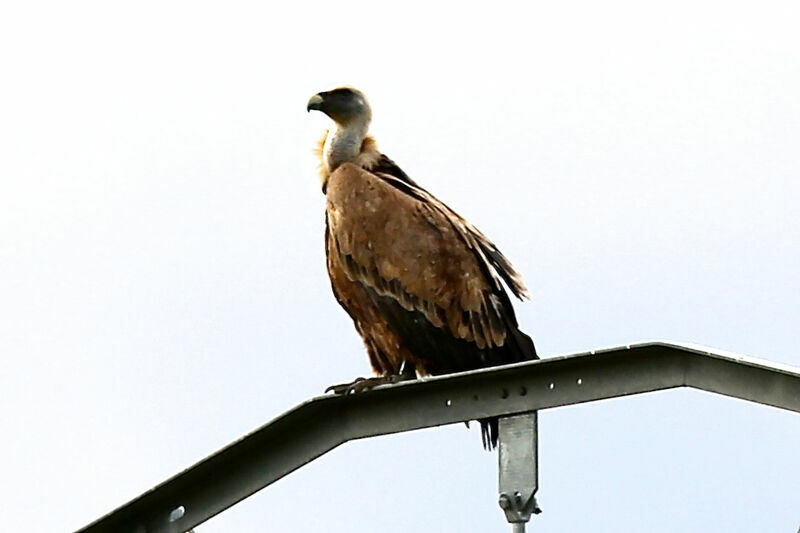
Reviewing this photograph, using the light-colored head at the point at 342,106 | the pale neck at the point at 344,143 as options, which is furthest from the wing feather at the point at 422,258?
the light-colored head at the point at 342,106

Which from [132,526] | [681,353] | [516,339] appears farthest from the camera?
[516,339]

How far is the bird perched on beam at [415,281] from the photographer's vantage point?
9844 millimetres

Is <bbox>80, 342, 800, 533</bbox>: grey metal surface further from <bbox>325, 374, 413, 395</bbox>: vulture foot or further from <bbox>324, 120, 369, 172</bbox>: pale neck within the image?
<bbox>324, 120, 369, 172</bbox>: pale neck

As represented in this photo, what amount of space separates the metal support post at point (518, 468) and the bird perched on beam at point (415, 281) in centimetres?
399

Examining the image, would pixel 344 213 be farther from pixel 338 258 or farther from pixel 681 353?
pixel 681 353

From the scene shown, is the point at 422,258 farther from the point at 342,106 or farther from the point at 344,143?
the point at 342,106

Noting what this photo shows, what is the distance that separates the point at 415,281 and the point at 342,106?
1.42m

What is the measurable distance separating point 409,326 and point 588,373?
4.46 m

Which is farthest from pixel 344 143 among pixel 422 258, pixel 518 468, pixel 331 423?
pixel 518 468

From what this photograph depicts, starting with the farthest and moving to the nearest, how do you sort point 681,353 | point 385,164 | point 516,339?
point 385,164, point 516,339, point 681,353

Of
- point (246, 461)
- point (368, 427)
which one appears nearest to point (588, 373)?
point (368, 427)

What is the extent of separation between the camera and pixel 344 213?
33.9 feet

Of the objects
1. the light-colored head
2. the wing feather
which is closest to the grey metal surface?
the wing feather

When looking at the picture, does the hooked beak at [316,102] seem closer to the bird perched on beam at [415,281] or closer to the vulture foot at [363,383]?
the bird perched on beam at [415,281]
